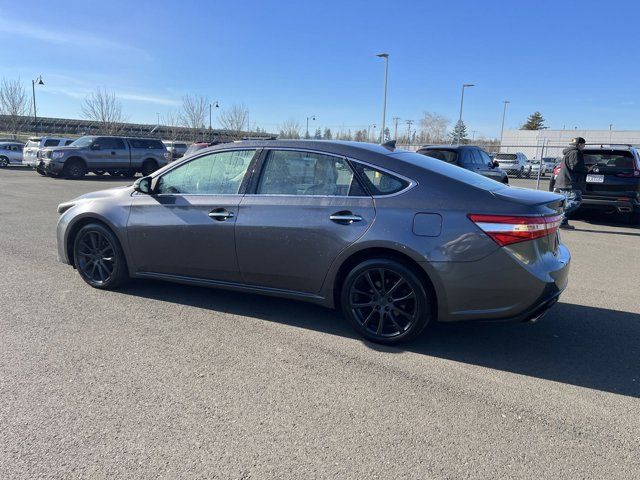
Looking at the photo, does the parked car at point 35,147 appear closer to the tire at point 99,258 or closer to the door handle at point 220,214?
the tire at point 99,258

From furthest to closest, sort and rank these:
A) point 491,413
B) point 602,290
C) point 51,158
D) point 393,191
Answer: point 51,158 < point 602,290 < point 393,191 < point 491,413

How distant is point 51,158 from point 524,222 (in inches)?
864

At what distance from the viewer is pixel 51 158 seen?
68.3ft

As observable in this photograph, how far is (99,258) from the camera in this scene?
5.18m

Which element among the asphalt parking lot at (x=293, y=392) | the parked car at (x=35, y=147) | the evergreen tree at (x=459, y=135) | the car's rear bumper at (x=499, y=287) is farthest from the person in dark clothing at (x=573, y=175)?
the evergreen tree at (x=459, y=135)

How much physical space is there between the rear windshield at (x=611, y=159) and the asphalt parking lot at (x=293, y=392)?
20.4ft

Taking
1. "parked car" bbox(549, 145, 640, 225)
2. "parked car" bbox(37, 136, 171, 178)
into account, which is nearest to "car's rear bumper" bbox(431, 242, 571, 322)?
"parked car" bbox(549, 145, 640, 225)

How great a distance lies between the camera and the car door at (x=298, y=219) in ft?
12.9

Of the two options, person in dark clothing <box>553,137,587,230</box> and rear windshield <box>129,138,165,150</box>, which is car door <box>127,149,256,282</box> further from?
rear windshield <box>129,138,165,150</box>

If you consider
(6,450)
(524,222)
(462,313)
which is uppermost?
(524,222)

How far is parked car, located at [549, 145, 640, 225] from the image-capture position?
10.0 metres

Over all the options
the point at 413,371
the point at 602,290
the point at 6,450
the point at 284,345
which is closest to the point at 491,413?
the point at 413,371

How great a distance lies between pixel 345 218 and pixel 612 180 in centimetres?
863

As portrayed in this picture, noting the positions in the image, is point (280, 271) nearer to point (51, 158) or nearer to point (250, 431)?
point (250, 431)
